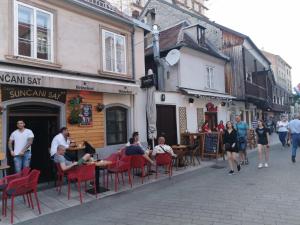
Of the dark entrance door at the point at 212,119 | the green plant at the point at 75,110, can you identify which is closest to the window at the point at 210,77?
the dark entrance door at the point at 212,119

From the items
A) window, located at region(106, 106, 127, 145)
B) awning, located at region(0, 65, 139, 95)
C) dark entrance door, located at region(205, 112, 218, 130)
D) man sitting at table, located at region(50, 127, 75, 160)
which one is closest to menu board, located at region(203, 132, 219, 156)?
window, located at region(106, 106, 127, 145)

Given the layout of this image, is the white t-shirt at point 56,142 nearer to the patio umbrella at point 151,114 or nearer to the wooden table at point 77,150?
the wooden table at point 77,150

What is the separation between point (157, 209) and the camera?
579 cm

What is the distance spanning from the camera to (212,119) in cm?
1784

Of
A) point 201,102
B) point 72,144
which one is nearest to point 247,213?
point 72,144

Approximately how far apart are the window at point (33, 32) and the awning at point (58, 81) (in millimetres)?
620

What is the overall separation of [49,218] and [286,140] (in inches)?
600

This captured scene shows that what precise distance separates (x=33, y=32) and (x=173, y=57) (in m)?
7.40

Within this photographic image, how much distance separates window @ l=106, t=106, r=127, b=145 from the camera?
1095 centimetres

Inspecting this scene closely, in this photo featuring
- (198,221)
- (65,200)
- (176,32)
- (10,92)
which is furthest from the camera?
(176,32)

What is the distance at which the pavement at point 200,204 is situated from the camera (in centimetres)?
512

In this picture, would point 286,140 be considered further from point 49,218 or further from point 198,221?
point 49,218

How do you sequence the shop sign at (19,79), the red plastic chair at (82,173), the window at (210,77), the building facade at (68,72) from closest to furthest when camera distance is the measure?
the red plastic chair at (82,173)
the shop sign at (19,79)
the building facade at (68,72)
the window at (210,77)

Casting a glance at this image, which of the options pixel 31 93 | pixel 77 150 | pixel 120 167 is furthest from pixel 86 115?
pixel 120 167
